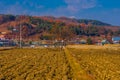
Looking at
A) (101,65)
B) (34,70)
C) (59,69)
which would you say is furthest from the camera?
(101,65)

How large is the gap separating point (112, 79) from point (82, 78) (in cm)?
232

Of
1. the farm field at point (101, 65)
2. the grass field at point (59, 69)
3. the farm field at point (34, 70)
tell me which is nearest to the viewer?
the farm field at point (34, 70)

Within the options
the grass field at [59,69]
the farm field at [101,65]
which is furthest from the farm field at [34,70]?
the farm field at [101,65]

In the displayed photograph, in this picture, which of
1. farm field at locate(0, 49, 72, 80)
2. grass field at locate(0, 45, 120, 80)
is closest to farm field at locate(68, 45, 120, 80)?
grass field at locate(0, 45, 120, 80)

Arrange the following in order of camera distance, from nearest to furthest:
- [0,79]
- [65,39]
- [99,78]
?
[0,79] → [99,78] → [65,39]

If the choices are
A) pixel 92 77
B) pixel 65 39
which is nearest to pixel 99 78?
pixel 92 77

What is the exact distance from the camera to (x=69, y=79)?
19562 mm

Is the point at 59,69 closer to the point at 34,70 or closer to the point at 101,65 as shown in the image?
the point at 34,70

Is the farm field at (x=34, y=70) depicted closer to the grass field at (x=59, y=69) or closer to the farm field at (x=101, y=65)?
the grass field at (x=59, y=69)

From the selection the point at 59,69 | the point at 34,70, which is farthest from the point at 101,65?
the point at 34,70

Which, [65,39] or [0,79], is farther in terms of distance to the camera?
[65,39]

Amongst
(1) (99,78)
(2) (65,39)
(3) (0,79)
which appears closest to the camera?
(3) (0,79)

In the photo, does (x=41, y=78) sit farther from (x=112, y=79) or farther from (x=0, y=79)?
(x=112, y=79)

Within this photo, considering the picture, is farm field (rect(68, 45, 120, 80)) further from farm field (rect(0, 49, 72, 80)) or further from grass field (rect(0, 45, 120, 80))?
farm field (rect(0, 49, 72, 80))
